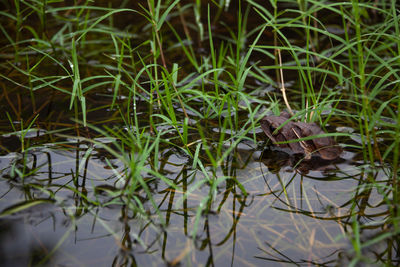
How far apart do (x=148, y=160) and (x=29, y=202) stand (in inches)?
16.4

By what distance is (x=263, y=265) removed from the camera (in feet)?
3.48

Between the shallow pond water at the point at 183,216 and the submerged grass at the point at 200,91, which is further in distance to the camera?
the submerged grass at the point at 200,91

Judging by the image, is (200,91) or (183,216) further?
(200,91)

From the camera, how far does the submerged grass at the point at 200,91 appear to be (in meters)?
1.30

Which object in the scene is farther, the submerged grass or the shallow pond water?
the submerged grass

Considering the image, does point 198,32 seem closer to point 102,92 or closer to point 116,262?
point 102,92

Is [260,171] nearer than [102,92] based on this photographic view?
Yes

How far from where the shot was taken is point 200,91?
5.37 ft

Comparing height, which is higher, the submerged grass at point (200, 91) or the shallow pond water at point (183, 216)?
the submerged grass at point (200, 91)

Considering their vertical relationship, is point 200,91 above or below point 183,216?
above

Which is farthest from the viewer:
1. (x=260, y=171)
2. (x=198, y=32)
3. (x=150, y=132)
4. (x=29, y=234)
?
(x=198, y=32)

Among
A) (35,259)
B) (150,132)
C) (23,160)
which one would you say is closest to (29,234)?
(35,259)

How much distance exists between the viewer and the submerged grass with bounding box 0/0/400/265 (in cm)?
130

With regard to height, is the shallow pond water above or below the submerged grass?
below
